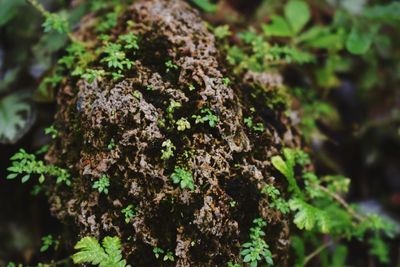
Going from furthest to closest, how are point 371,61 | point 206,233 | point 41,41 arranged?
point 371,61 → point 41,41 → point 206,233

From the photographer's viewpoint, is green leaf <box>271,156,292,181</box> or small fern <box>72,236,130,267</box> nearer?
small fern <box>72,236,130,267</box>

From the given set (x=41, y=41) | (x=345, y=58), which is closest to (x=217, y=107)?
(x=41, y=41)

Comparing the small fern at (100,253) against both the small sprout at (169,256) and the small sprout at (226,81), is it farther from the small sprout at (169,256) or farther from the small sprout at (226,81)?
the small sprout at (226,81)

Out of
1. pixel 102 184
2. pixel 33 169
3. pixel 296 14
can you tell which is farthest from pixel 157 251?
pixel 296 14

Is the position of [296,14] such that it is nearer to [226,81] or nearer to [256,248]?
[226,81]

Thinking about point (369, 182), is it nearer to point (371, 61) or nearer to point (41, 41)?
point (371, 61)

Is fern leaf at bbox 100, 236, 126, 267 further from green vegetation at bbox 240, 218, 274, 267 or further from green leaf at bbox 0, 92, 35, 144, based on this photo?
green leaf at bbox 0, 92, 35, 144

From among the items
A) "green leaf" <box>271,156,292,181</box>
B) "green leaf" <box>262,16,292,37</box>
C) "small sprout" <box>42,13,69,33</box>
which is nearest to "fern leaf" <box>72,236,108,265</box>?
"green leaf" <box>271,156,292,181</box>
